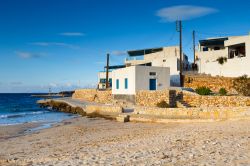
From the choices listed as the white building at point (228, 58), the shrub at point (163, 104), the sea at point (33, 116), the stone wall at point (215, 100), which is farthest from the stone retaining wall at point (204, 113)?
the white building at point (228, 58)

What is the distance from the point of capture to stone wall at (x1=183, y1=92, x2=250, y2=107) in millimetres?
28578

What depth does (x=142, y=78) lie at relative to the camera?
36.8 meters

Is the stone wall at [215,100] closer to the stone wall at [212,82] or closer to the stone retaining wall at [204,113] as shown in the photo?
the stone retaining wall at [204,113]

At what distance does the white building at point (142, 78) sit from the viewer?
36594 mm

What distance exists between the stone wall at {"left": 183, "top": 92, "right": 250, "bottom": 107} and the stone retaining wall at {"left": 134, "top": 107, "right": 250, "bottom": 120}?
648 cm

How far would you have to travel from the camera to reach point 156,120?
23.7 m

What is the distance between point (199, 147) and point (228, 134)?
364 cm

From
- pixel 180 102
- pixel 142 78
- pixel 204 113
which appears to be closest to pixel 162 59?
pixel 142 78

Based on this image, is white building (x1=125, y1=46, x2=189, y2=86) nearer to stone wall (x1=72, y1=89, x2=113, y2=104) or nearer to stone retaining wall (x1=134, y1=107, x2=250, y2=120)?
stone wall (x1=72, y1=89, x2=113, y2=104)

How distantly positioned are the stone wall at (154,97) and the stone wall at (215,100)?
1.46 meters

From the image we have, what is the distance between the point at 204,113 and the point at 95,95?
103 feet

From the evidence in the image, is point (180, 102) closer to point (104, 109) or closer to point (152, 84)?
point (152, 84)

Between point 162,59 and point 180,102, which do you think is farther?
point 162,59

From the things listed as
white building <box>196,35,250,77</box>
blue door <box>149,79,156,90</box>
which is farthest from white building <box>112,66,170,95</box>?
white building <box>196,35,250,77</box>
